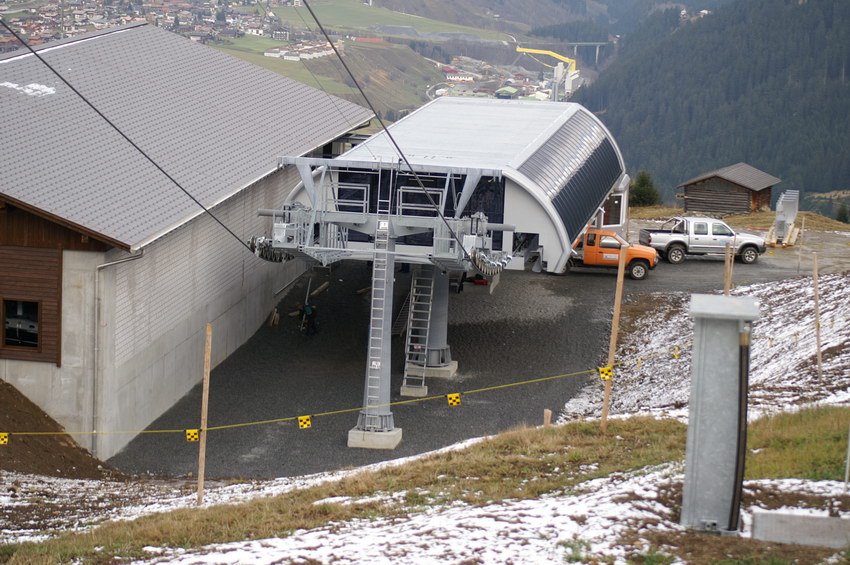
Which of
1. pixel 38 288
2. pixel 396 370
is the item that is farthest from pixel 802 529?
pixel 396 370

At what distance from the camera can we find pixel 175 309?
27594mm

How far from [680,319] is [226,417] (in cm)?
1382

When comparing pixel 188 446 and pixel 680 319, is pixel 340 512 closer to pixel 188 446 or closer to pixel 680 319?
pixel 188 446

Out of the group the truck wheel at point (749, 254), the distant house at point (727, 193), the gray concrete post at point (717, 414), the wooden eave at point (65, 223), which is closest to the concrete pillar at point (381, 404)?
the wooden eave at point (65, 223)

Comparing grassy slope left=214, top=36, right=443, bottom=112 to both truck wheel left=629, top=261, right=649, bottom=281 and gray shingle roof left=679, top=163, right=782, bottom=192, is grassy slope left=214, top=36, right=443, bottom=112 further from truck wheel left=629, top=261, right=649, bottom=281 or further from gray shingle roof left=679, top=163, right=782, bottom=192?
truck wheel left=629, top=261, right=649, bottom=281

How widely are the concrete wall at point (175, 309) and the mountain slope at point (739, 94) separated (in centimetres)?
12406

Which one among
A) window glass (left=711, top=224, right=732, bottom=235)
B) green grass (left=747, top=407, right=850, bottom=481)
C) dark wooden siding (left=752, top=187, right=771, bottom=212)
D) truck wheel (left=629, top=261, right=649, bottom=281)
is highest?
dark wooden siding (left=752, top=187, right=771, bottom=212)

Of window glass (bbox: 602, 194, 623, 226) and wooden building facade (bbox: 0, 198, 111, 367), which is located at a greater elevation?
window glass (bbox: 602, 194, 623, 226)

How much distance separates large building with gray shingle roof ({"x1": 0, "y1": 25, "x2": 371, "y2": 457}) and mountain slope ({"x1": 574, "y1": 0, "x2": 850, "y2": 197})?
396 ft

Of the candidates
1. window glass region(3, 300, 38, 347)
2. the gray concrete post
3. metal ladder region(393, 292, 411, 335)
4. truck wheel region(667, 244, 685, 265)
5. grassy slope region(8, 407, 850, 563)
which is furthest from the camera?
truck wheel region(667, 244, 685, 265)

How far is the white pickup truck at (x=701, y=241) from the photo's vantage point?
1618 inches

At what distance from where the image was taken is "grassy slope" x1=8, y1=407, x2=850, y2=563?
15.3 meters

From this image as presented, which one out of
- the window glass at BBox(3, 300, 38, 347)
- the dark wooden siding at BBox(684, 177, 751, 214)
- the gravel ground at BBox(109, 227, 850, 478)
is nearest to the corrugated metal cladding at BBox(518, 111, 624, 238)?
the gravel ground at BBox(109, 227, 850, 478)

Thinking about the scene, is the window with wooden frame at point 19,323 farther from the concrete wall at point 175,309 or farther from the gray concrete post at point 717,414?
the gray concrete post at point 717,414
